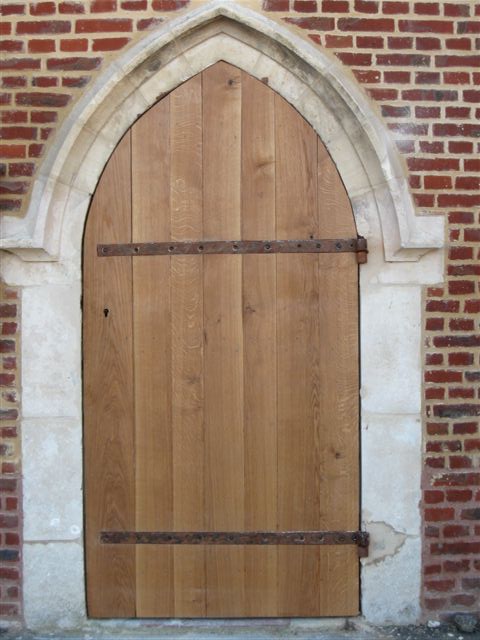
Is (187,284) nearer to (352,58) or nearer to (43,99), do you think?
(43,99)

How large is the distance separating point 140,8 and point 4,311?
152cm

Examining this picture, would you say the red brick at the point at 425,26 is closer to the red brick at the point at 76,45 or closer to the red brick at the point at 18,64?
the red brick at the point at 76,45

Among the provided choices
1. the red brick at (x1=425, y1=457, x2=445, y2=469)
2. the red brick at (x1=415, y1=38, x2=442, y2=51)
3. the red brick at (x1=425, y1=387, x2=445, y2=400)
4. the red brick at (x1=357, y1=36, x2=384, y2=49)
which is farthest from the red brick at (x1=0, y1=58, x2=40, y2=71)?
the red brick at (x1=425, y1=457, x2=445, y2=469)

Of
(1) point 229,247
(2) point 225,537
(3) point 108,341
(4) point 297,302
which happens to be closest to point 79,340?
(3) point 108,341

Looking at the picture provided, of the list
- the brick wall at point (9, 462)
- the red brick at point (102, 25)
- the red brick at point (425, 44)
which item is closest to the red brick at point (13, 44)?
the red brick at point (102, 25)

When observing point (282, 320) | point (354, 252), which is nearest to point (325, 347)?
point (282, 320)

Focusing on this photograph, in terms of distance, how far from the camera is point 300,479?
301 centimetres

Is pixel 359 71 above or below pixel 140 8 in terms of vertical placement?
below

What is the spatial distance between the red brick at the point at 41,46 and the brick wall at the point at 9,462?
1.09 m

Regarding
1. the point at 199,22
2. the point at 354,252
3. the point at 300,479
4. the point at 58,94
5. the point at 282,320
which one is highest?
the point at 199,22

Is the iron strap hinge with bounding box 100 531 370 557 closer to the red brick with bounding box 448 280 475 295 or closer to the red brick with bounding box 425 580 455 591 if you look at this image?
the red brick with bounding box 425 580 455 591

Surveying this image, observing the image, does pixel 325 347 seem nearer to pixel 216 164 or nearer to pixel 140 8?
pixel 216 164

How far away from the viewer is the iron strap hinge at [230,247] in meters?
2.99

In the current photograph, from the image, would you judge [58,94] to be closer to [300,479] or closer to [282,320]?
[282,320]
